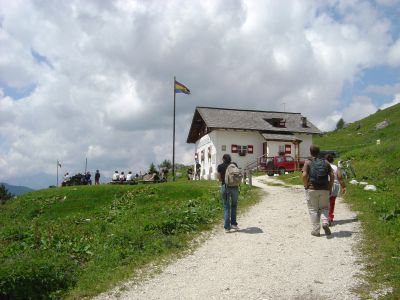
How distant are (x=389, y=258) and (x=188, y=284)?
4178 millimetres

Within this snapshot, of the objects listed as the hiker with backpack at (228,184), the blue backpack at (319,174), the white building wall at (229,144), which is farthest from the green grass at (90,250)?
the white building wall at (229,144)

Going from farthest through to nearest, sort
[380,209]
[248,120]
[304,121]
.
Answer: [304,121] < [248,120] < [380,209]

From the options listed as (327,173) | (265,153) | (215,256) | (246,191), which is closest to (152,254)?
(215,256)

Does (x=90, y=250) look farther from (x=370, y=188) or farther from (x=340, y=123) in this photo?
(x=340, y=123)

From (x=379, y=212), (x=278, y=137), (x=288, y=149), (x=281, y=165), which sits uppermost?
(x=278, y=137)

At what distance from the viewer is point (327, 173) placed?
11.0 m

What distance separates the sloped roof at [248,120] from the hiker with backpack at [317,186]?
3077cm

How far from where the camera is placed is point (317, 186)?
10969 millimetres

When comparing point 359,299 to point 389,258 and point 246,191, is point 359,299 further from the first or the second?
point 246,191

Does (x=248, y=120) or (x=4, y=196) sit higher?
(x=248, y=120)

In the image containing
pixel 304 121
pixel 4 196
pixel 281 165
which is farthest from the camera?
pixel 4 196

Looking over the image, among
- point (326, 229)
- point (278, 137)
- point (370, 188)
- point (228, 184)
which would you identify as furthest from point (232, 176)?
point (278, 137)

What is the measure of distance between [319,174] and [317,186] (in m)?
0.32

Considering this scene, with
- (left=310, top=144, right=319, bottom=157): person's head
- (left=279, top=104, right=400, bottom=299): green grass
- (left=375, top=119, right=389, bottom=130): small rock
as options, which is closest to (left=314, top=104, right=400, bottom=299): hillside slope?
(left=279, top=104, right=400, bottom=299): green grass
